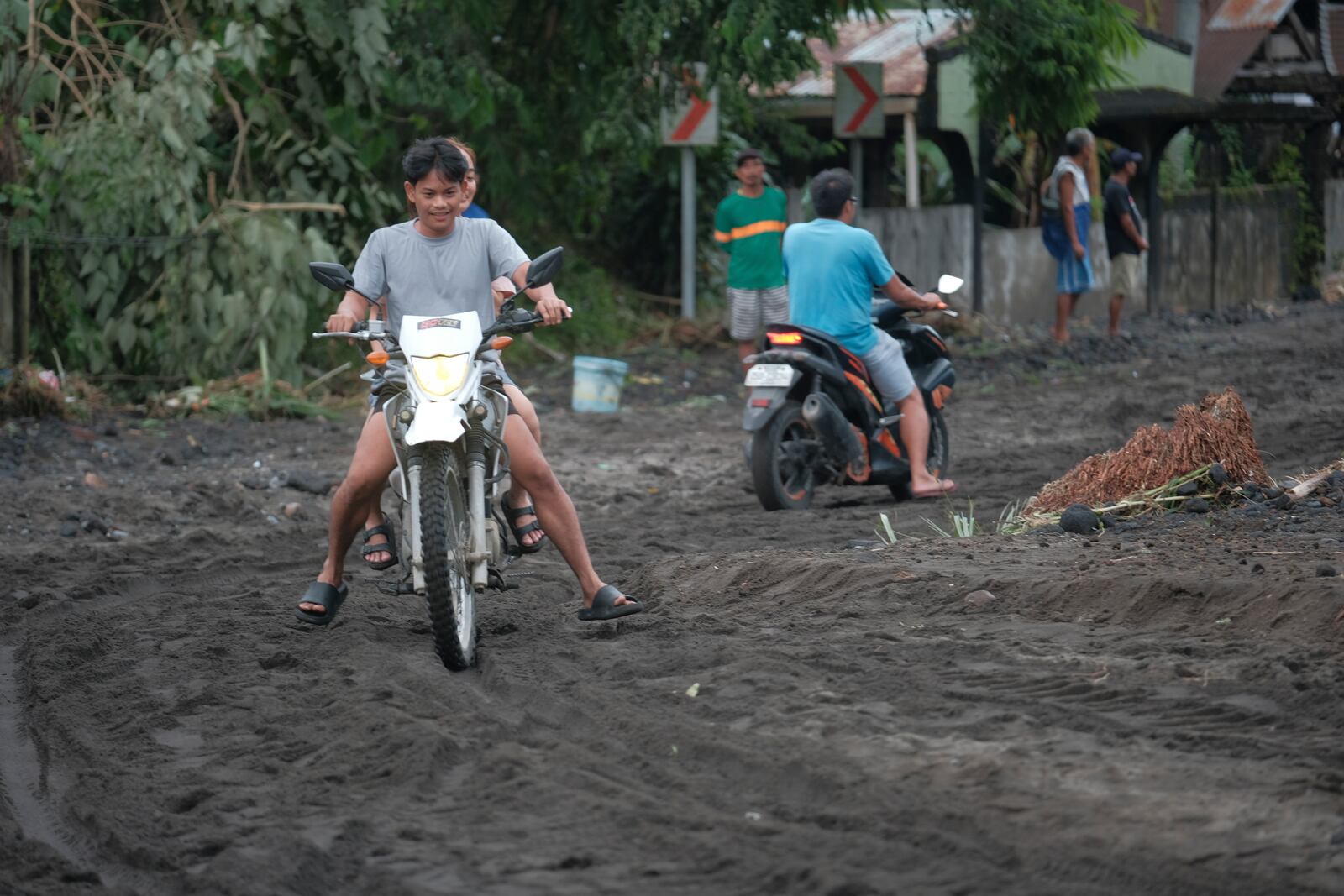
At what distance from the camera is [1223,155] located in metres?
29.4

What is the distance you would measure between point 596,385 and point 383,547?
25.0ft

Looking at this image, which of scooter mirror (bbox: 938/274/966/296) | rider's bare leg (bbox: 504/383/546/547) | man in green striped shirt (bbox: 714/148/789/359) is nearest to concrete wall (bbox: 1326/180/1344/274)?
man in green striped shirt (bbox: 714/148/789/359)

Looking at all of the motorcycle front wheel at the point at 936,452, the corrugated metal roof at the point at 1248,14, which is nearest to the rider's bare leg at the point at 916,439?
the motorcycle front wheel at the point at 936,452

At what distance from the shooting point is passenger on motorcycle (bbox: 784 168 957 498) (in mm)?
9578

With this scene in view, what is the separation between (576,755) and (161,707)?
1.76m

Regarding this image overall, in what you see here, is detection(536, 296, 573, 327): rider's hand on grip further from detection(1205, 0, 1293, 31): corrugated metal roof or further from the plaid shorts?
detection(1205, 0, 1293, 31): corrugated metal roof

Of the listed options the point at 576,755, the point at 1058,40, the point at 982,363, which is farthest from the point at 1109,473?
the point at 982,363

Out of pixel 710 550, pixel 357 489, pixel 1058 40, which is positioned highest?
pixel 1058 40

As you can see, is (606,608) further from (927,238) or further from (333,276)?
(927,238)

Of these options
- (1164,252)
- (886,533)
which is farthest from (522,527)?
(1164,252)

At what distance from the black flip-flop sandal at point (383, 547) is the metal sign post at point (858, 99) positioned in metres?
12.4

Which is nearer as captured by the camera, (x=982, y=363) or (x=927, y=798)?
(x=927, y=798)

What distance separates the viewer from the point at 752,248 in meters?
15.1

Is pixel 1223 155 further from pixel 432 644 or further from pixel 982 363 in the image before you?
pixel 432 644
